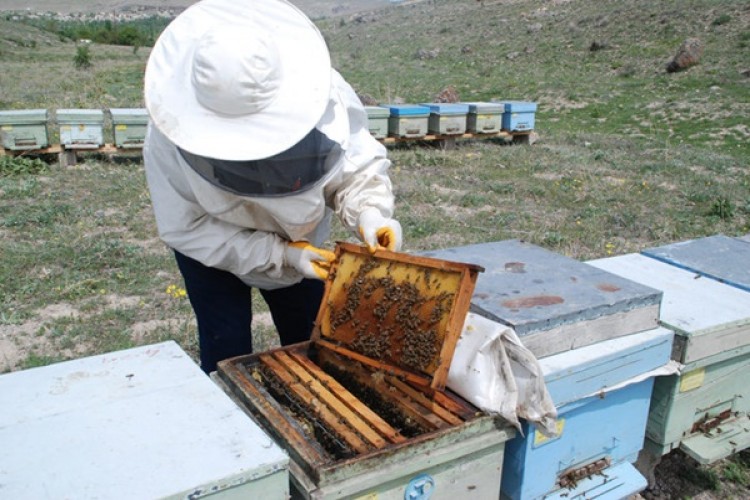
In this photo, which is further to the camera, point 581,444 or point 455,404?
point 581,444

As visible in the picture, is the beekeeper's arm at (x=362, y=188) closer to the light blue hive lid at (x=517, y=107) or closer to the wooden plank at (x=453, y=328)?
the wooden plank at (x=453, y=328)

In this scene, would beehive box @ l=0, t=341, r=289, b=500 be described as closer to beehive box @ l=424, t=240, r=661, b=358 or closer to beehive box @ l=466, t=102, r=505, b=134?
beehive box @ l=424, t=240, r=661, b=358

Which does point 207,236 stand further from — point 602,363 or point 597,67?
point 597,67

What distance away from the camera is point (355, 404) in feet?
→ 5.39

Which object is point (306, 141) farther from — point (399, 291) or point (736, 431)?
point (736, 431)

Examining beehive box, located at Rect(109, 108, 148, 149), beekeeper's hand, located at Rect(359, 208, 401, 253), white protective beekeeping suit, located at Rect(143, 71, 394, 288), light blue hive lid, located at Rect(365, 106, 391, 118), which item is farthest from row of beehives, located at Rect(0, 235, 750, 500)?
light blue hive lid, located at Rect(365, 106, 391, 118)

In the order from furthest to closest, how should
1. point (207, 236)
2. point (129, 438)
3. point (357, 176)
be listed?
point (357, 176), point (207, 236), point (129, 438)

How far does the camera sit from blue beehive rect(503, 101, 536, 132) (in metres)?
9.74

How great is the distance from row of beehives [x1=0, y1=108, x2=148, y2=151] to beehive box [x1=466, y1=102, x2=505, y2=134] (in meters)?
4.71

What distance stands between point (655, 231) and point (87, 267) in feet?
15.9

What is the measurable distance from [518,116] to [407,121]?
6.40ft

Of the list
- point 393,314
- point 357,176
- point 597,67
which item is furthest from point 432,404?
point 597,67

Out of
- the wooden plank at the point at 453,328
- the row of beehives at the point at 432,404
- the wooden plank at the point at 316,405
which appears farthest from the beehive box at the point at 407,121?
the wooden plank at the point at 453,328

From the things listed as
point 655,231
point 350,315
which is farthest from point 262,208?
point 655,231
